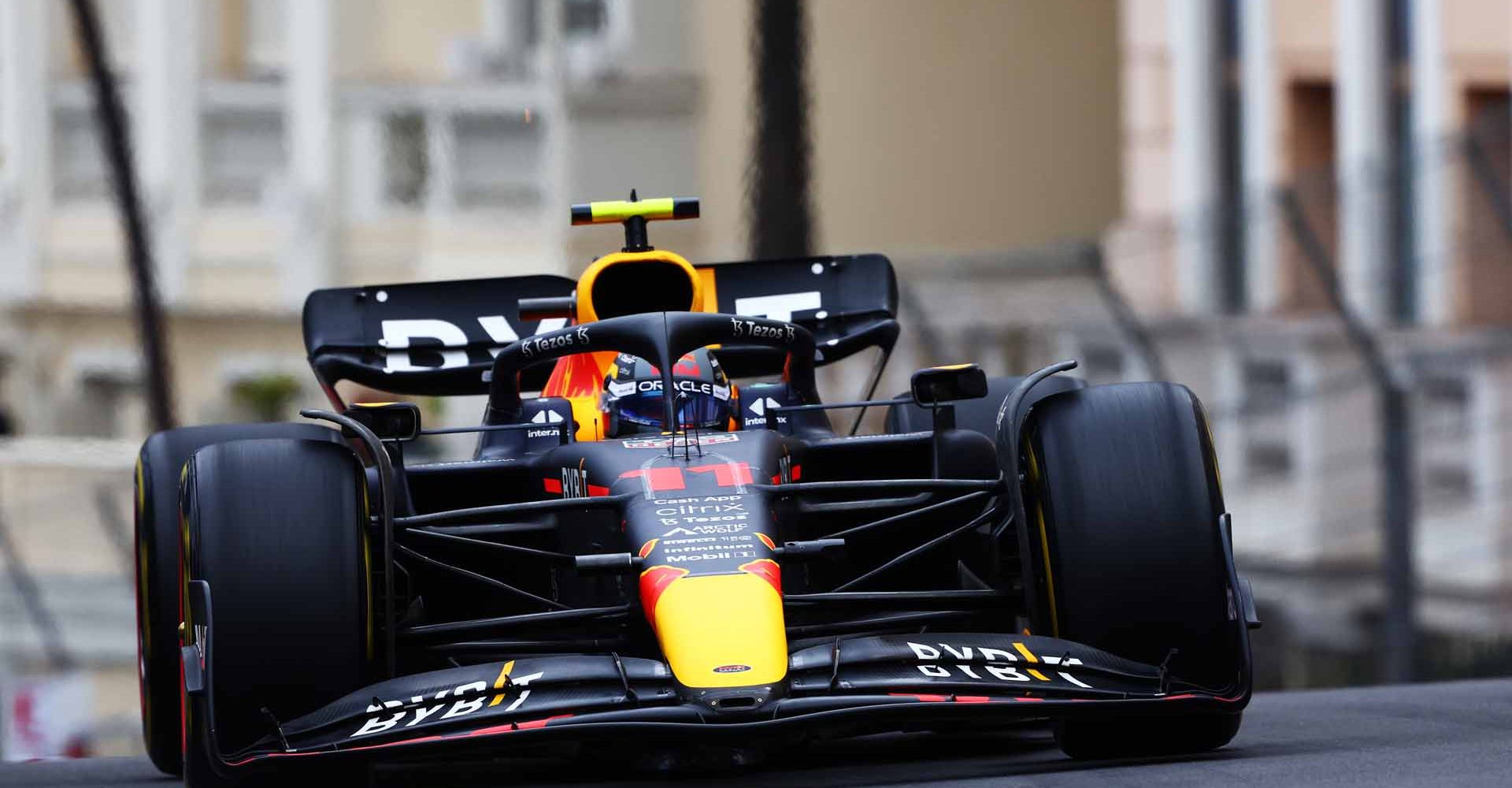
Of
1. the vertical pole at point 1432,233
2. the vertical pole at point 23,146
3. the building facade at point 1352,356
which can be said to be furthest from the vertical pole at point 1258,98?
the vertical pole at point 23,146

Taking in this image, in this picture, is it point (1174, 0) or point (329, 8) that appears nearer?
point (1174, 0)

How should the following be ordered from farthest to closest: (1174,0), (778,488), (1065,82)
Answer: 1. (1065,82)
2. (1174,0)
3. (778,488)

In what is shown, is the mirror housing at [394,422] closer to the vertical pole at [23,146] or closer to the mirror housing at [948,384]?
the mirror housing at [948,384]

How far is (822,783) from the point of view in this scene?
6422mm

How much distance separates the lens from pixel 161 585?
734cm

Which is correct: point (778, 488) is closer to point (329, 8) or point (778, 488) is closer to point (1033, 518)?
point (1033, 518)

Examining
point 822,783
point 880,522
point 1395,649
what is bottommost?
point 1395,649

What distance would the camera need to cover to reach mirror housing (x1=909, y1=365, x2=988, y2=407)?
288 inches

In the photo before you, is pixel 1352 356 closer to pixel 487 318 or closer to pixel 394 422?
pixel 487 318

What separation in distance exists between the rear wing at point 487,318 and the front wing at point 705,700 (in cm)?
282

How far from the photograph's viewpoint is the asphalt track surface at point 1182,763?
6184 millimetres

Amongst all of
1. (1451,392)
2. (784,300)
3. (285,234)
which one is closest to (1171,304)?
(1451,392)

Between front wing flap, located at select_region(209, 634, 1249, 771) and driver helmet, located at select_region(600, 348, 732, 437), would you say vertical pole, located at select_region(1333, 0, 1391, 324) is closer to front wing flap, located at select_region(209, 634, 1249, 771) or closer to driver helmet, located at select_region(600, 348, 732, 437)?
driver helmet, located at select_region(600, 348, 732, 437)

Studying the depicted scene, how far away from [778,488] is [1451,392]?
7007mm
